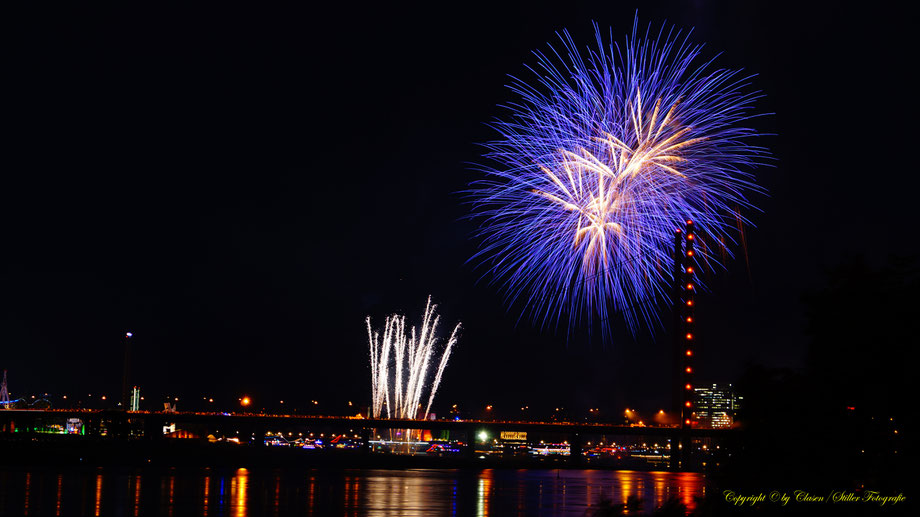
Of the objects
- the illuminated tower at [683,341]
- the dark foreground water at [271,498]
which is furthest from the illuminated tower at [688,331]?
the dark foreground water at [271,498]

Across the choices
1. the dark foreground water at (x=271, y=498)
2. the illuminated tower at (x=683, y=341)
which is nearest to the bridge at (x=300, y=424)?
the illuminated tower at (x=683, y=341)

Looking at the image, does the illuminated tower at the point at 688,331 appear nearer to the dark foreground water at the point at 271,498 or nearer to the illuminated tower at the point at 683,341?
the illuminated tower at the point at 683,341

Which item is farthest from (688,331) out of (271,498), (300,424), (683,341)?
(271,498)

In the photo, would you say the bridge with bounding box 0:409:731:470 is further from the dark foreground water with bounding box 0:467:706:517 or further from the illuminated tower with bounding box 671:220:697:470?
the dark foreground water with bounding box 0:467:706:517

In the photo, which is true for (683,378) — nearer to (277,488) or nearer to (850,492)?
(277,488)

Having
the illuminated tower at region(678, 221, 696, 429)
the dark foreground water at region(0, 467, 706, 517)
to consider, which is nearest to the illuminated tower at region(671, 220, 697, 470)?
the illuminated tower at region(678, 221, 696, 429)

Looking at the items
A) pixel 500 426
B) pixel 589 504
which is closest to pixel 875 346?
pixel 589 504

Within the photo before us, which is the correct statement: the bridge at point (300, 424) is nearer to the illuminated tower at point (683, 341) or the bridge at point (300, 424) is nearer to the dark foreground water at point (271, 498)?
A: the illuminated tower at point (683, 341)

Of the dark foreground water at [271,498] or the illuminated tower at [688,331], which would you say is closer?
the dark foreground water at [271,498]

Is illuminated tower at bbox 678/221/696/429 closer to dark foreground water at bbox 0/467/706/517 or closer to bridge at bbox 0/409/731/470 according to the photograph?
bridge at bbox 0/409/731/470

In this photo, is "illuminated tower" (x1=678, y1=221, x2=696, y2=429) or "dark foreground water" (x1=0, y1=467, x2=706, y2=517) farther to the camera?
"illuminated tower" (x1=678, y1=221, x2=696, y2=429)

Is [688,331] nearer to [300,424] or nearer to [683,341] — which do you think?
[683,341]
